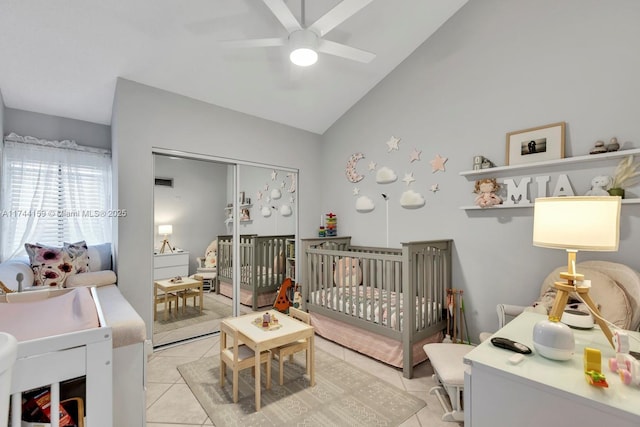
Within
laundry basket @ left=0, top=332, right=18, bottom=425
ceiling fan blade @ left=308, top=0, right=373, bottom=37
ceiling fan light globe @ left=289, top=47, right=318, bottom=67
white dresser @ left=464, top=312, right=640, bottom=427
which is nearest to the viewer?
laundry basket @ left=0, top=332, right=18, bottom=425

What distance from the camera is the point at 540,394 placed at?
3.10ft

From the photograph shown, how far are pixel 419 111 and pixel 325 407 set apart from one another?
283 cm

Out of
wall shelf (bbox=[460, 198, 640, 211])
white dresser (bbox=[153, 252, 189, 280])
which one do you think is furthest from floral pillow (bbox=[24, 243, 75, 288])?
wall shelf (bbox=[460, 198, 640, 211])

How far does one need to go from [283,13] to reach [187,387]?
265 cm

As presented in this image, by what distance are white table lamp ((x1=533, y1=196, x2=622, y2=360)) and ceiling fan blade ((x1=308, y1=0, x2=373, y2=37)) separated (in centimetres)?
146

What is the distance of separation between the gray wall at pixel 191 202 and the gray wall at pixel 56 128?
3.79 feet

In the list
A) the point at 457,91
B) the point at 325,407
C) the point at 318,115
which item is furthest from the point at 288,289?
the point at 457,91

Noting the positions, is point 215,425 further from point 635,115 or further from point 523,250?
point 635,115

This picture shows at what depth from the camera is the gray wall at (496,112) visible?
6.55ft

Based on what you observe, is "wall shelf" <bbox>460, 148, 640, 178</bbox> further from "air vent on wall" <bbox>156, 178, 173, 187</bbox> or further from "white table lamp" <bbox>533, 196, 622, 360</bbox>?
"air vent on wall" <bbox>156, 178, 173, 187</bbox>

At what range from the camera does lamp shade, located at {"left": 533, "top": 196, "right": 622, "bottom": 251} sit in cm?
115

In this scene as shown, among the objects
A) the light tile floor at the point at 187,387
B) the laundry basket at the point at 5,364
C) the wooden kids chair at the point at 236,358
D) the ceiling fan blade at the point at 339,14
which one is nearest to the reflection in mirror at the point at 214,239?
the light tile floor at the point at 187,387

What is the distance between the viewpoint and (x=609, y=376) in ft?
3.20

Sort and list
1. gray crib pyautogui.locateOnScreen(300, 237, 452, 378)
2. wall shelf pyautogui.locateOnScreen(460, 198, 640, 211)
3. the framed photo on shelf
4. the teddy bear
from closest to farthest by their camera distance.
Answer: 1. wall shelf pyautogui.locateOnScreen(460, 198, 640, 211)
2. the framed photo on shelf
3. gray crib pyautogui.locateOnScreen(300, 237, 452, 378)
4. the teddy bear
